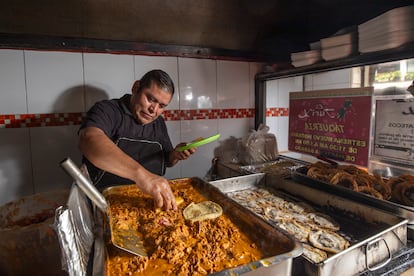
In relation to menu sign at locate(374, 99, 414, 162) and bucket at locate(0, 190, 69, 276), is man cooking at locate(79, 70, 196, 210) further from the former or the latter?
menu sign at locate(374, 99, 414, 162)

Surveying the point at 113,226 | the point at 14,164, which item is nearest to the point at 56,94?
the point at 14,164

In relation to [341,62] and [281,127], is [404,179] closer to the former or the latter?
[341,62]

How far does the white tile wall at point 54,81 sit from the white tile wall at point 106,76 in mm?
47

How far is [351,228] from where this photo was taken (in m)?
1.17

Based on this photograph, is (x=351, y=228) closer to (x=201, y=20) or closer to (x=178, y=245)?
(x=178, y=245)

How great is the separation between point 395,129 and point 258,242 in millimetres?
1241

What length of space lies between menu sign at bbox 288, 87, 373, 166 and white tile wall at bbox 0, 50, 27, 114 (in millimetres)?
2038

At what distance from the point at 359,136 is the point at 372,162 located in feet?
0.75

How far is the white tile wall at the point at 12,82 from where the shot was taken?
1597 millimetres

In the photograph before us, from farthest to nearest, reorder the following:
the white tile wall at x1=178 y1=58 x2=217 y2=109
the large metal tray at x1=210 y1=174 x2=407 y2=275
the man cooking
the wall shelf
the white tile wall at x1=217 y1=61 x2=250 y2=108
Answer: the white tile wall at x1=217 y1=61 x2=250 y2=108 < the white tile wall at x1=178 y1=58 x2=217 y2=109 < the wall shelf < the man cooking < the large metal tray at x1=210 y1=174 x2=407 y2=275

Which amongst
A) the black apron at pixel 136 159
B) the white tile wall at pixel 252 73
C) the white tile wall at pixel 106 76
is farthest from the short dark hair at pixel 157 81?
the white tile wall at pixel 252 73

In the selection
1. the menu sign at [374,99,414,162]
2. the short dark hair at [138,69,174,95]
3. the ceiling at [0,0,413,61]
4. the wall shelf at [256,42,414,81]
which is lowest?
the menu sign at [374,99,414,162]

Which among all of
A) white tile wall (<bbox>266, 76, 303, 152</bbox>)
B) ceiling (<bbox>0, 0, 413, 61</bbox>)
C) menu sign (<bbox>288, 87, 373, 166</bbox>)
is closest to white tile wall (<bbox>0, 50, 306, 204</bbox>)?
ceiling (<bbox>0, 0, 413, 61</bbox>)

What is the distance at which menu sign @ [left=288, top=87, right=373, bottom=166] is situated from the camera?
1669 mm
